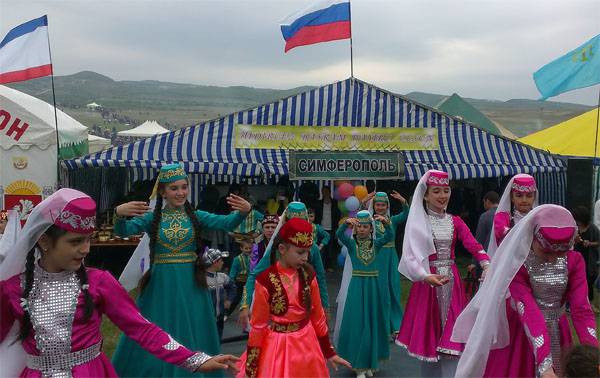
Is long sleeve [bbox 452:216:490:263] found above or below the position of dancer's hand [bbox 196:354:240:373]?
above

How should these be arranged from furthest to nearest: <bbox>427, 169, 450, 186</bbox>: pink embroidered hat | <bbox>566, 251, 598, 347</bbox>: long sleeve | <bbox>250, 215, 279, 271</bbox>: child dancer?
1. <bbox>250, 215, 279, 271</bbox>: child dancer
2. <bbox>427, 169, 450, 186</bbox>: pink embroidered hat
3. <bbox>566, 251, 598, 347</bbox>: long sleeve

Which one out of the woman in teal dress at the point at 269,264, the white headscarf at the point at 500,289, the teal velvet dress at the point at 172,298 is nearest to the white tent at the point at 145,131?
the woman in teal dress at the point at 269,264

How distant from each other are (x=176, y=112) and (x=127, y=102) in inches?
569

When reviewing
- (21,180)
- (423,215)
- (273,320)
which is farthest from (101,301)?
(21,180)

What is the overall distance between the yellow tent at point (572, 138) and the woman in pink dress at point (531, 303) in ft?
35.2

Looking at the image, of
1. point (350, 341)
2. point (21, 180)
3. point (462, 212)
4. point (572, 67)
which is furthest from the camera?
point (462, 212)

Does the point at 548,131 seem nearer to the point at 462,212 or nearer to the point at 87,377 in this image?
the point at 462,212

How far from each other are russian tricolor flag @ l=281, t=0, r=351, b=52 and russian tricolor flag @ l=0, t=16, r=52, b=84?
4.13 metres

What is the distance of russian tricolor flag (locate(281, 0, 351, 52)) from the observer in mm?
12211

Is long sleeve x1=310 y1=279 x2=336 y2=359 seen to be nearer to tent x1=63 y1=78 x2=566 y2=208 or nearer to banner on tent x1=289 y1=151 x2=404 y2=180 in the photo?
tent x1=63 y1=78 x2=566 y2=208

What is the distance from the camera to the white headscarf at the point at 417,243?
224 inches

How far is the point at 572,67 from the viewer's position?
1064 centimetres

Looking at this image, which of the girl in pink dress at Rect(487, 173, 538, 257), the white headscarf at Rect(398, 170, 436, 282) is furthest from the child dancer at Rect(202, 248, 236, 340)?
the girl in pink dress at Rect(487, 173, 538, 257)

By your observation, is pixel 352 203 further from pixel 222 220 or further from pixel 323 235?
pixel 222 220
